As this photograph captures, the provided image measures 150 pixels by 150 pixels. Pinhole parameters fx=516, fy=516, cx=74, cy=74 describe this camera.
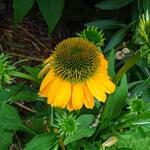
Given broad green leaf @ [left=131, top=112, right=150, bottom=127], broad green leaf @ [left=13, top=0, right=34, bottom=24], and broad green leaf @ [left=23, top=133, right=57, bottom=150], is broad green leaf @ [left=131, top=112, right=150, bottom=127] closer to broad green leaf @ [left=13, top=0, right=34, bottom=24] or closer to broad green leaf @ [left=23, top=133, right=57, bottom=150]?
broad green leaf @ [left=23, top=133, right=57, bottom=150]

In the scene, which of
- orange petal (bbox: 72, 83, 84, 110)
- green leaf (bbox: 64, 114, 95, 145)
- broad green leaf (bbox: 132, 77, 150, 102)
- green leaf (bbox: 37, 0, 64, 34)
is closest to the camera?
orange petal (bbox: 72, 83, 84, 110)

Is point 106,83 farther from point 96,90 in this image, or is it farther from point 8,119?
point 8,119

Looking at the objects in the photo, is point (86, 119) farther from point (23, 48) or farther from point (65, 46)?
point (23, 48)

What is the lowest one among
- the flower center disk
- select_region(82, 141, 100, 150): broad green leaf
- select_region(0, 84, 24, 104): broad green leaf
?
select_region(82, 141, 100, 150): broad green leaf

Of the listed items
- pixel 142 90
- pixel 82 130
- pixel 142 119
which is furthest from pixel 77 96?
pixel 142 90

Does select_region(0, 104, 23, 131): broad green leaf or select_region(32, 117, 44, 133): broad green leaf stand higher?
select_region(0, 104, 23, 131): broad green leaf

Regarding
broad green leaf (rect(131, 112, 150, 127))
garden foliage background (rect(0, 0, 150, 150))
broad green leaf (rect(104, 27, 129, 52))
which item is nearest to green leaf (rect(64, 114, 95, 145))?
garden foliage background (rect(0, 0, 150, 150))
